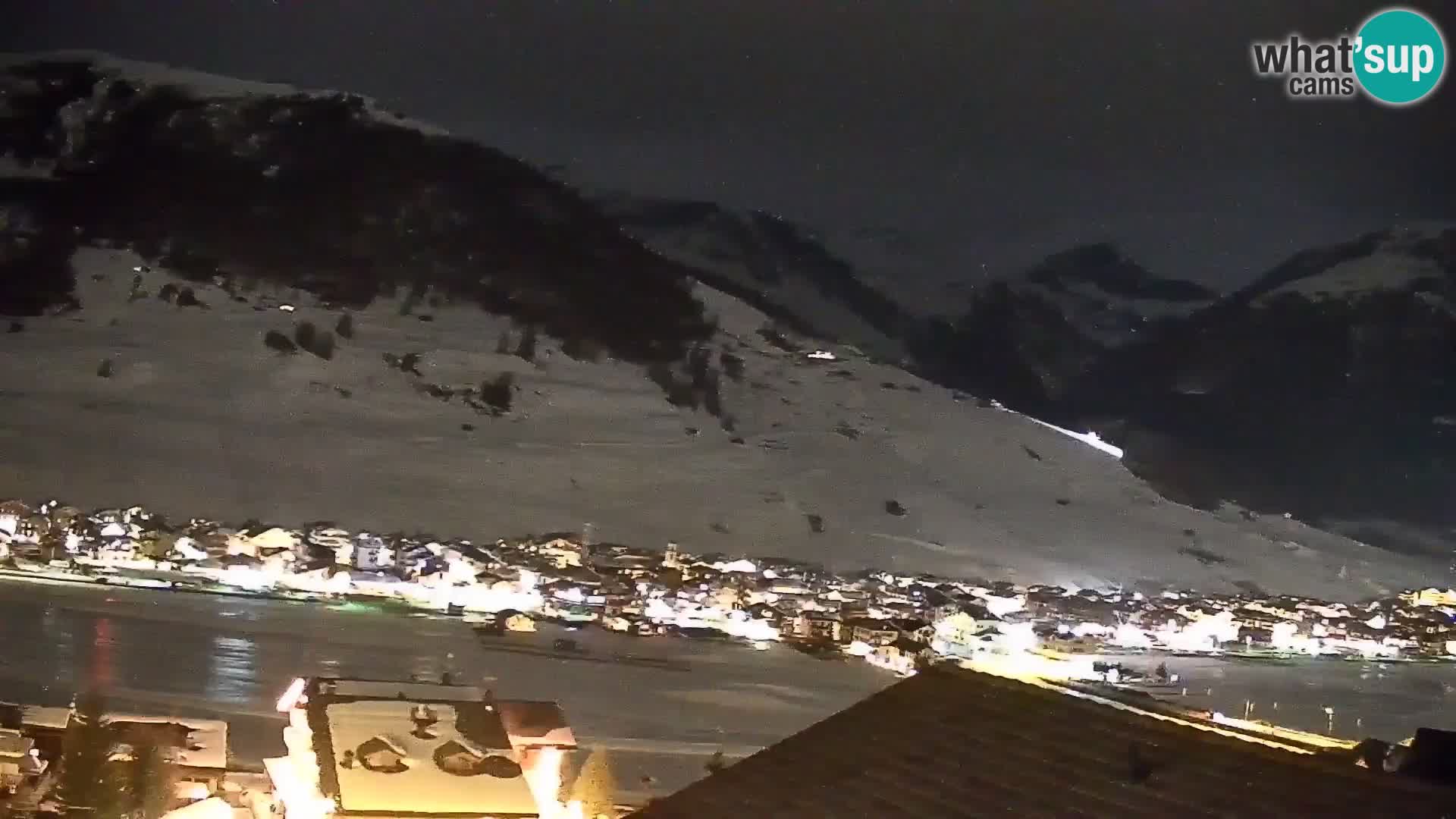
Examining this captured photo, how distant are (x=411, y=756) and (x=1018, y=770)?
451cm

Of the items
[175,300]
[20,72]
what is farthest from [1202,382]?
[20,72]

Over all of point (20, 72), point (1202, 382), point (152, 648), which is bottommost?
point (152, 648)

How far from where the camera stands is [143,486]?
33.1m

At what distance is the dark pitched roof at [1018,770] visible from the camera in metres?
3.80

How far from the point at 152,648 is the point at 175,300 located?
134 feet

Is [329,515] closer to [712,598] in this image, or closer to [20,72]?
[712,598]

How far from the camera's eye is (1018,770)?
4.30 meters

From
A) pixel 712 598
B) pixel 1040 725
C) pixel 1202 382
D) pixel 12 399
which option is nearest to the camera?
pixel 1040 725

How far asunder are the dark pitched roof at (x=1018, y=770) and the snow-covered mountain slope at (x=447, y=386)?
28904 mm

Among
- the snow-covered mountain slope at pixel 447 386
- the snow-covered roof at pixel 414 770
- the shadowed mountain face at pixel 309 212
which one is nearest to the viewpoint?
the snow-covered roof at pixel 414 770

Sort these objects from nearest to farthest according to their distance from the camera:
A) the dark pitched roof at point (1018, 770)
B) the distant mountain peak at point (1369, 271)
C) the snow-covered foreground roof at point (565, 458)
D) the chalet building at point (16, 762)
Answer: the dark pitched roof at point (1018, 770) → the chalet building at point (16, 762) → the snow-covered foreground roof at point (565, 458) → the distant mountain peak at point (1369, 271)

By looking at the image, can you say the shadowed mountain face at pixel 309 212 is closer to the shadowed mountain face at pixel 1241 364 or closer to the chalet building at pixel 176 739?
the shadowed mountain face at pixel 1241 364

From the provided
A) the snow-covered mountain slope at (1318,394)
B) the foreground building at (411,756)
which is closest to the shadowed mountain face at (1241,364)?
the snow-covered mountain slope at (1318,394)

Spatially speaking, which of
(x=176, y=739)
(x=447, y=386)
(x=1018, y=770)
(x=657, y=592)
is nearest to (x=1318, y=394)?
(x=447, y=386)
